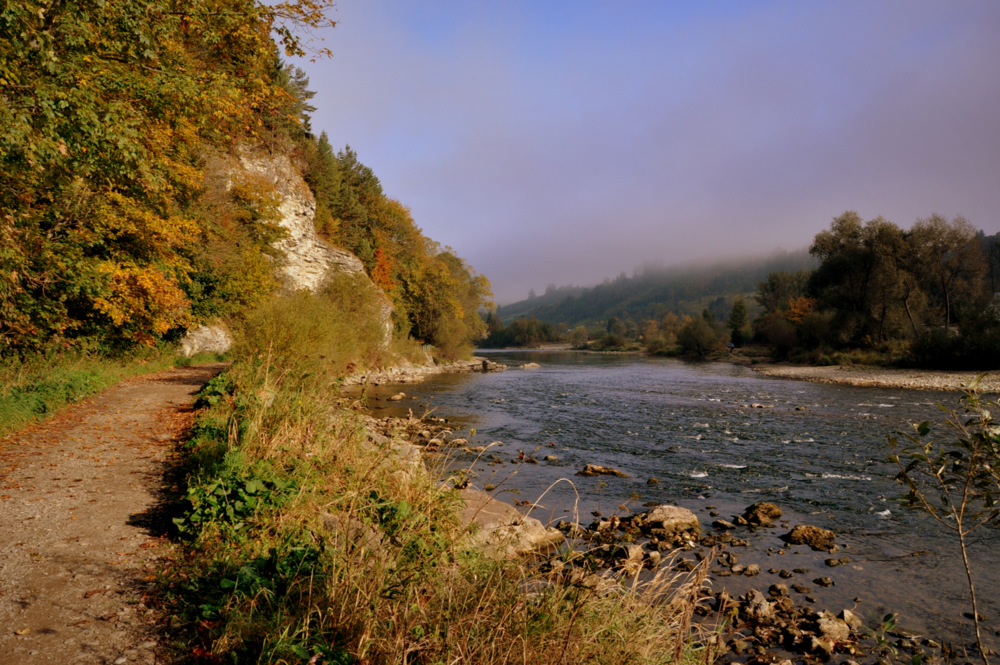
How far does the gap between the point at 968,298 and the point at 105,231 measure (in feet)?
240

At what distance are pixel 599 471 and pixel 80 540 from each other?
10984 millimetres

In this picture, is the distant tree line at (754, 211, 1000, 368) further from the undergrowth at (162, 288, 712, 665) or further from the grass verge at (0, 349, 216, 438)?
the grass verge at (0, 349, 216, 438)

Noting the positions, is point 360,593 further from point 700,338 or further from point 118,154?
point 700,338

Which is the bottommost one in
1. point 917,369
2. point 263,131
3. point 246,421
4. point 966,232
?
point 917,369

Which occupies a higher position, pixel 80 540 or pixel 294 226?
pixel 294 226

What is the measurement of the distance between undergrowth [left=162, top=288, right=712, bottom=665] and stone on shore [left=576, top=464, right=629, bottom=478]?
7.58 meters

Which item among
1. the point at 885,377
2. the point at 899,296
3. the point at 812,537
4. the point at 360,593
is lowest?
the point at 885,377

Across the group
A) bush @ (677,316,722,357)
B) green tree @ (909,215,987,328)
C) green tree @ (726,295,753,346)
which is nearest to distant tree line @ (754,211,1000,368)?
green tree @ (909,215,987,328)

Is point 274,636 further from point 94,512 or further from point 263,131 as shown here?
point 263,131

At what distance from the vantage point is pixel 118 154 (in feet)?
26.4

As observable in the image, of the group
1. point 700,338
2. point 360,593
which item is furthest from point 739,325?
point 360,593

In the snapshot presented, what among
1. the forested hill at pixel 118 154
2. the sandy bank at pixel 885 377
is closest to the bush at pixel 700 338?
the sandy bank at pixel 885 377

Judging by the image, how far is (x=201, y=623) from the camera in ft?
12.0

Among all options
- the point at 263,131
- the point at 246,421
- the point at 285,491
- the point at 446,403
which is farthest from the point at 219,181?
the point at 285,491
